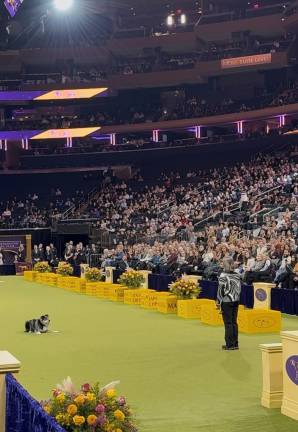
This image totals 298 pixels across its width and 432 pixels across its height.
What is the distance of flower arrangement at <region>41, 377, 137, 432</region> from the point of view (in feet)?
19.2

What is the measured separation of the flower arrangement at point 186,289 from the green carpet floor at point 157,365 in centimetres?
83

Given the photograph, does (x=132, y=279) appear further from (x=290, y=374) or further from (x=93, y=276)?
(x=290, y=374)

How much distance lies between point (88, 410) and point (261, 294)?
14299mm

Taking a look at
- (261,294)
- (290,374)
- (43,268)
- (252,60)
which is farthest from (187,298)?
(252,60)

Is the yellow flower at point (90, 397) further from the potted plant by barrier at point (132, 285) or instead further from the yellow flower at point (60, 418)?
the potted plant by barrier at point (132, 285)

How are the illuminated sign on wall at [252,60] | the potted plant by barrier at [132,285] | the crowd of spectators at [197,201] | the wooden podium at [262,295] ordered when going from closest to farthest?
the wooden podium at [262,295], the potted plant by barrier at [132,285], the crowd of spectators at [197,201], the illuminated sign on wall at [252,60]

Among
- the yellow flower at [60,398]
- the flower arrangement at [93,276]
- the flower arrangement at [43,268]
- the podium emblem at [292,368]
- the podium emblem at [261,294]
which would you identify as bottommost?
the flower arrangement at [43,268]

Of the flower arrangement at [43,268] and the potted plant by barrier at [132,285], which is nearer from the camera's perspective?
the potted plant by barrier at [132,285]

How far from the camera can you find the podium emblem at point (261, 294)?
19.7m

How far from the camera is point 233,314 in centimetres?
1320

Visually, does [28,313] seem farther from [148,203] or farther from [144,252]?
[148,203]

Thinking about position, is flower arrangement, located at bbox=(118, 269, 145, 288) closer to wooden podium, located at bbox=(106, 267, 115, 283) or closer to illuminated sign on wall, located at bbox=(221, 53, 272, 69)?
wooden podium, located at bbox=(106, 267, 115, 283)

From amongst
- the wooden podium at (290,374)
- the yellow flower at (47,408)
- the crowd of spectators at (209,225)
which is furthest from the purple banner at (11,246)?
the yellow flower at (47,408)

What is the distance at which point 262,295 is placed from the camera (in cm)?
1980
